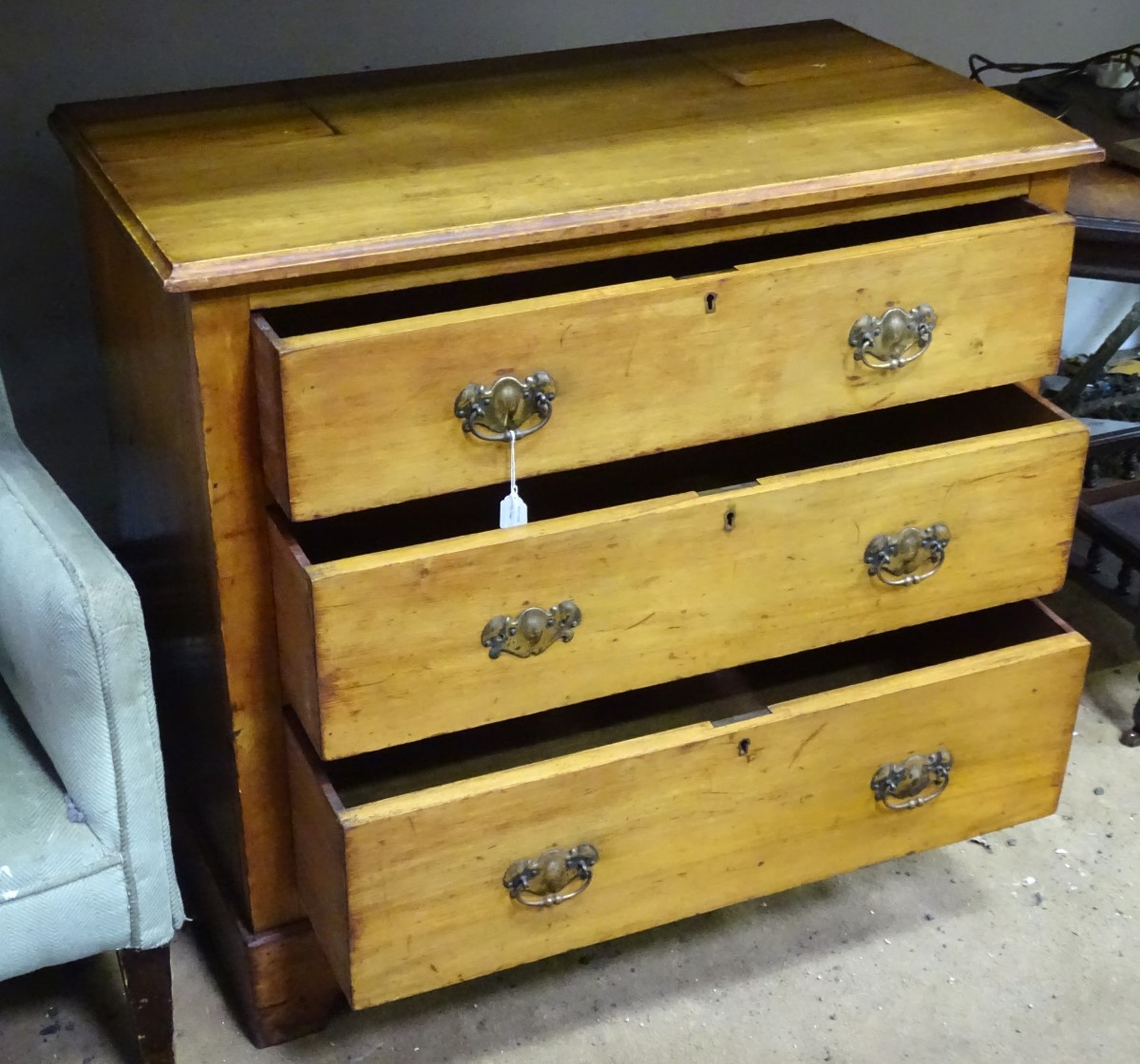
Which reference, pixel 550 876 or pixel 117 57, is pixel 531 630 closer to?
pixel 550 876

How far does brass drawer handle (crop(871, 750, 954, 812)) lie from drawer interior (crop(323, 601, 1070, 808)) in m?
0.11

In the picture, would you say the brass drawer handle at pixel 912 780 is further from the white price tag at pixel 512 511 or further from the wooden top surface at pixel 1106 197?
the wooden top surface at pixel 1106 197

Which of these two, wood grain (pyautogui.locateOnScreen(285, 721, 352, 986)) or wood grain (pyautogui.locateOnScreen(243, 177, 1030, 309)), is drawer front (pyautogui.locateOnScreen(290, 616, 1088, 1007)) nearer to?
wood grain (pyautogui.locateOnScreen(285, 721, 352, 986))

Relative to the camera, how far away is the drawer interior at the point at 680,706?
1281 millimetres

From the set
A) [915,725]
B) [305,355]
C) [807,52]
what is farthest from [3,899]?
[807,52]

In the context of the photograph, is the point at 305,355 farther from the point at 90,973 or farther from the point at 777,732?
the point at 90,973

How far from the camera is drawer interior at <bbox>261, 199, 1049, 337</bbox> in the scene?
1.19 meters

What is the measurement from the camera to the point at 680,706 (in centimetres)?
137

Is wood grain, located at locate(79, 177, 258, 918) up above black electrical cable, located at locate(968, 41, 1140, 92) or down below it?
below

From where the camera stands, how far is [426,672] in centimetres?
110

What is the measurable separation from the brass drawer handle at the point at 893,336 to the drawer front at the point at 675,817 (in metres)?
0.27

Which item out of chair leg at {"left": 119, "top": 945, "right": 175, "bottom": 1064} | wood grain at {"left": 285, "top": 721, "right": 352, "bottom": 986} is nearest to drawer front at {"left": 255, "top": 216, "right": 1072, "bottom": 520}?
wood grain at {"left": 285, "top": 721, "right": 352, "bottom": 986}

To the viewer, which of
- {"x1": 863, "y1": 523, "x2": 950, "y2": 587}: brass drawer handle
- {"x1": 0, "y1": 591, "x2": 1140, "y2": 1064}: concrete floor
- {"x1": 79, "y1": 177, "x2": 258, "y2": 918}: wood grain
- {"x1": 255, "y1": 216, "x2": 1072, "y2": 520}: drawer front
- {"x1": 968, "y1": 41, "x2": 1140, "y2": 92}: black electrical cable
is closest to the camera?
{"x1": 255, "y1": 216, "x2": 1072, "y2": 520}: drawer front

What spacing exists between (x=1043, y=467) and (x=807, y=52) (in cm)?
46
